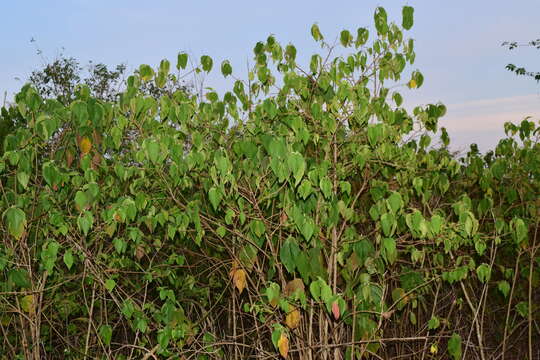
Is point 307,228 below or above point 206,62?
below

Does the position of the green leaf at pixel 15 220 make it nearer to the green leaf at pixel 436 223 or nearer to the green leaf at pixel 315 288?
the green leaf at pixel 315 288

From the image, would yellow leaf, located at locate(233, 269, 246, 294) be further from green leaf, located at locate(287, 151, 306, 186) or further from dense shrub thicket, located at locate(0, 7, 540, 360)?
green leaf, located at locate(287, 151, 306, 186)

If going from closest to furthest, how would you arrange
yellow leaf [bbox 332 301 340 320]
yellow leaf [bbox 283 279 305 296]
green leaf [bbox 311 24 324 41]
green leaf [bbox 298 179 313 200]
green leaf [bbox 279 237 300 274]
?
green leaf [bbox 298 179 313 200] → yellow leaf [bbox 332 301 340 320] → green leaf [bbox 279 237 300 274] → yellow leaf [bbox 283 279 305 296] → green leaf [bbox 311 24 324 41]

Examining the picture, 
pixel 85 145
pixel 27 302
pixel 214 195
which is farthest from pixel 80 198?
pixel 27 302

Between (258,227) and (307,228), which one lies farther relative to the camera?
(258,227)

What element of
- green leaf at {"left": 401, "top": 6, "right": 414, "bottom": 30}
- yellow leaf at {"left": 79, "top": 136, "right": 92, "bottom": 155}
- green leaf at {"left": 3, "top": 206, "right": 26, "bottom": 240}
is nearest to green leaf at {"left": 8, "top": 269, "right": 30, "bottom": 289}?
green leaf at {"left": 3, "top": 206, "right": 26, "bottom": 240}

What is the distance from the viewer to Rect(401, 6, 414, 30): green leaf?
13.6ft

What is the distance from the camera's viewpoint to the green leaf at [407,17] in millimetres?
4141

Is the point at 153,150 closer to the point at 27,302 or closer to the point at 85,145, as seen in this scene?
the point at 85,145

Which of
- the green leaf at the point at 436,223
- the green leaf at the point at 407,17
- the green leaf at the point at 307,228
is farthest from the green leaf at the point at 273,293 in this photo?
the green leaf at the point at 407,17

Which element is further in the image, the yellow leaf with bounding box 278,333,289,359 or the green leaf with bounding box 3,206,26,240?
the yellow leaf with bounding box 278,333,289,359

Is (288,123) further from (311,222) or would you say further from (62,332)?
(62,332)

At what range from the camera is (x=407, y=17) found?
4.14 metres

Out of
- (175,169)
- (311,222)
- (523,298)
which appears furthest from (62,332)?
(523,298)
